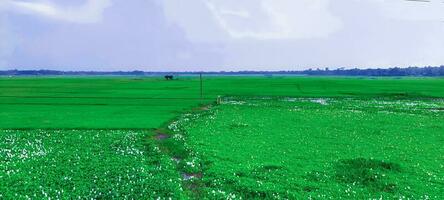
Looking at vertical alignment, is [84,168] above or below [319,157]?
above

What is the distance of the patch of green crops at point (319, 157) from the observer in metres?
16.1

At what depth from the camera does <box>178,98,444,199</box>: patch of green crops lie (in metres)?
16.1

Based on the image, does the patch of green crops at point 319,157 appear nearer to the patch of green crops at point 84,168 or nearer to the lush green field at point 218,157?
the lush green field at point 218,157

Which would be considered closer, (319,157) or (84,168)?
(84,168)

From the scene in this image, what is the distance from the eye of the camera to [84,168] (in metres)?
18.9

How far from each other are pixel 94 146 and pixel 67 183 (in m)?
7.59

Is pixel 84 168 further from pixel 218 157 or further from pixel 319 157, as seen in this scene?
pixel 319 157

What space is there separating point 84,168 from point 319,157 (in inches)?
451

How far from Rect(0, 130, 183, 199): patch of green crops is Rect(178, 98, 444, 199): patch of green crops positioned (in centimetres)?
217

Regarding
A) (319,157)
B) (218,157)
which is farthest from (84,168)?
(319,157)

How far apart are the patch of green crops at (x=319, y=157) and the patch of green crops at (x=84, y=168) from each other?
7.14 feet

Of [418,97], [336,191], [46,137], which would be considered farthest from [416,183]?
[418,97]

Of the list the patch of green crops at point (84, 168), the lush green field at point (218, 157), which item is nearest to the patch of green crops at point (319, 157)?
the lush green field at point (218, 157)

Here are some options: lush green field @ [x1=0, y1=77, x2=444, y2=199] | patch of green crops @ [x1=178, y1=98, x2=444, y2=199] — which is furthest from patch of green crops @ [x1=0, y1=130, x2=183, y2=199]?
patch of green crops @ [x1=178, y1=98, x2=444, y2=199]
